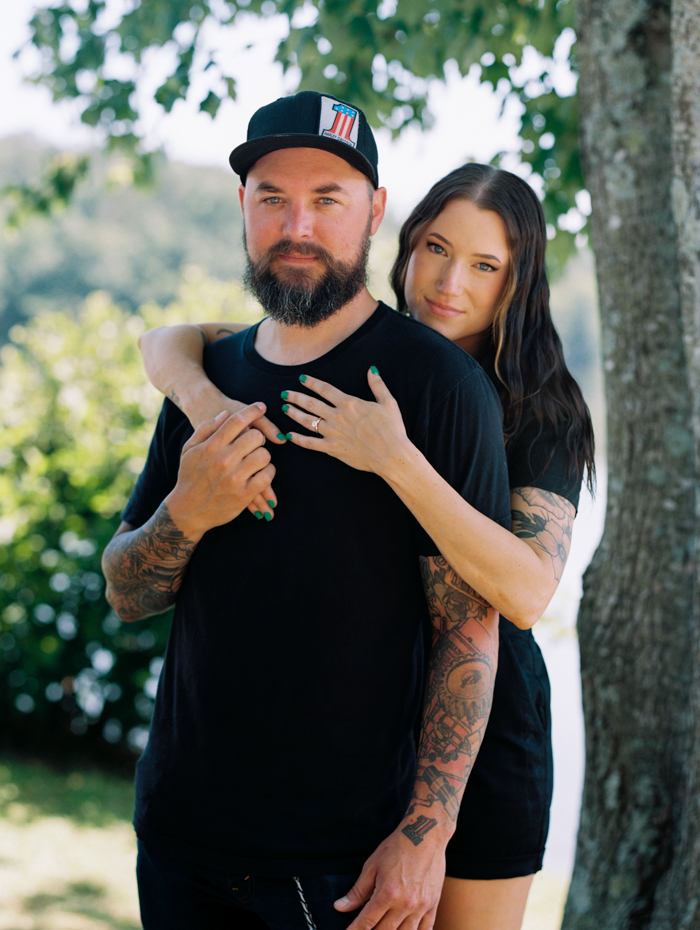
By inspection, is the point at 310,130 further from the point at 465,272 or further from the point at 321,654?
the point at 321,654

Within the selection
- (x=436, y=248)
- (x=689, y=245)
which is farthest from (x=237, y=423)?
(x=689, y=245)

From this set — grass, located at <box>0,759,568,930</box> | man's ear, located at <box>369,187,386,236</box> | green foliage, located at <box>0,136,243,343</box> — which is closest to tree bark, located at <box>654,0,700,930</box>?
man's ear, located at <box>369,187,386,236</box>

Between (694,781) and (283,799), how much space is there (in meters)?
1.44

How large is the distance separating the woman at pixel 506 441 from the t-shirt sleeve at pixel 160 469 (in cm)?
8

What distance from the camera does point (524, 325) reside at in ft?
7.50


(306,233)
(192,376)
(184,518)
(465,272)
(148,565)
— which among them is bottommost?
(148,565)

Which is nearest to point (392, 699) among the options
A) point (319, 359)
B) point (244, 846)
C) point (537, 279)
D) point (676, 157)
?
point (244, 846)

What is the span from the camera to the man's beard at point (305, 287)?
1.82 meters

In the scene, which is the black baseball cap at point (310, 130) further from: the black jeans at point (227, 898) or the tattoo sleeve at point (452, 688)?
the black jeans at point (227, 898)

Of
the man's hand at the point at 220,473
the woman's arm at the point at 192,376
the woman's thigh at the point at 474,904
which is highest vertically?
the woman's arm at the point at 192,376

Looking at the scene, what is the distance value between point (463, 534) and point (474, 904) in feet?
3.06

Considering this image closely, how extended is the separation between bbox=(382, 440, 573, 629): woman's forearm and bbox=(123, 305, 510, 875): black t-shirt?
0.25 feet

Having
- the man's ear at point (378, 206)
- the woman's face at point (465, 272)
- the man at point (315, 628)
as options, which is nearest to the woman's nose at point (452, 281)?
the woman's face at point (465, 272)

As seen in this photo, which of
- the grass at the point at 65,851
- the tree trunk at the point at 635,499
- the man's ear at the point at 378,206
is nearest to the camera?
the man's ear at the point at 378,206
